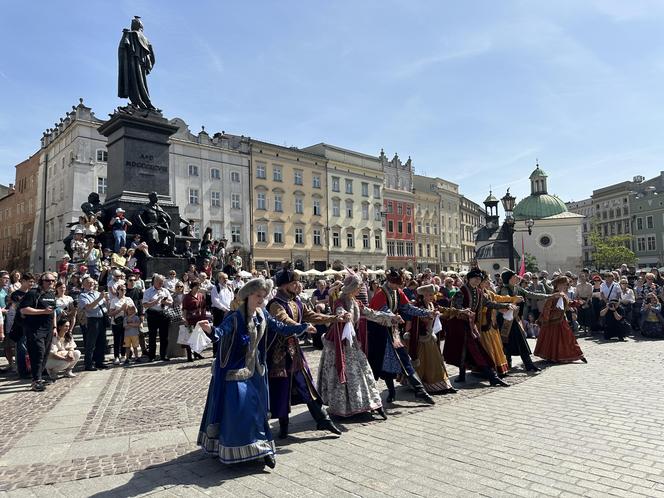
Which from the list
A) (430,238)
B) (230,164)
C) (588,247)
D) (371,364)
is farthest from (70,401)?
(588,247)

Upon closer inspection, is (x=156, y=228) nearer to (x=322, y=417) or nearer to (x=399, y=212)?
(x=322, y=417)

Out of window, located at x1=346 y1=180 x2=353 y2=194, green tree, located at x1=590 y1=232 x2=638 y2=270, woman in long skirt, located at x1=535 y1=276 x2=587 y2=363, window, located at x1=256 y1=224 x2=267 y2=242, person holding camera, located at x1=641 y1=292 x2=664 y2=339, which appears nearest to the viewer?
woman in long skirt, located at x1=535 y1=276 x2=587 y2=363

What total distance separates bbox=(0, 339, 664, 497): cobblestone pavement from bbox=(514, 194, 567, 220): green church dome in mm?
66630

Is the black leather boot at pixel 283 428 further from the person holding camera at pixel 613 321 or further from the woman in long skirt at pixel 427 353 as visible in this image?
the person holding camera at pixel 613 321

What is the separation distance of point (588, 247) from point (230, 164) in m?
76.2

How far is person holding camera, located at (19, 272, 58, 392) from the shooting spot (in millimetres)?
7723

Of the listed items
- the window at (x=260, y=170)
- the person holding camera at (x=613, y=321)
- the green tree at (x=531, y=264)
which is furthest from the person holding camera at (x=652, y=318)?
the green tree at (x=531, y=264)

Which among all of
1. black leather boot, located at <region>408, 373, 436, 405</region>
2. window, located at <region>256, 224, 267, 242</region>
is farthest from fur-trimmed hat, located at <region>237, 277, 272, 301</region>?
window, located at <region>256, 224, 267, 242</region>

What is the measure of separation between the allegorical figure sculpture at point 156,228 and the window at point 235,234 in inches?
1217

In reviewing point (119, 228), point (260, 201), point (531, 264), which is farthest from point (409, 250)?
point (119, 228)

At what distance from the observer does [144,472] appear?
4355mm

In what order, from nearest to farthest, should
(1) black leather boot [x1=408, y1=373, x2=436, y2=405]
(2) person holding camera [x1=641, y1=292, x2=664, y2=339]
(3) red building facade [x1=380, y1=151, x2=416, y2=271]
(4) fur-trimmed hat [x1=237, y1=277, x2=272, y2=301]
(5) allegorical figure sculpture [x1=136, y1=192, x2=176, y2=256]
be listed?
(4) fur-trimmed hat [x1=237, y1=277, x2=272, y2=301] → (1) black leather boot [x1=408, y1=373, x2=436, y2=405] → (2) person holding camera [x1=641, y1=292, x2=664, y2=339] → (5) allegorical figure sculpture [x1=136, y1=192, x2=176, y2=256] → (3) red building facade [x1=380, y1=151, x2=416, y2=271]

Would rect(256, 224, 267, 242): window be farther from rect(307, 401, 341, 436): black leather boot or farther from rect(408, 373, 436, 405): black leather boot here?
rect(307, 401, 341, 436): black leather boot

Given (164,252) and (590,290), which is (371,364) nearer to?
(164,252)
